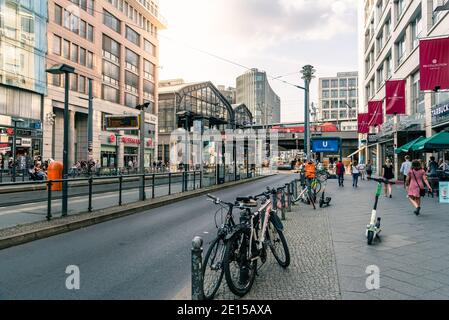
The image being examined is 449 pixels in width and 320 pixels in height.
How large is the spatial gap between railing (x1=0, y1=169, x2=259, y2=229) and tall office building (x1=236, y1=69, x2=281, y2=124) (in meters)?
59.6

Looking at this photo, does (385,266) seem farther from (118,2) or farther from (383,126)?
(118,2)

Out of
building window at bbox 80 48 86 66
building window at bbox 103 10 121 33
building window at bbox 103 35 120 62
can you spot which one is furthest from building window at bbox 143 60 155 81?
building window at bbox 80 48 86 66

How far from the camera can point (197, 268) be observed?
3320 millimetres

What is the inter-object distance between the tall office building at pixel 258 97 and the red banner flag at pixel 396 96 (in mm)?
48167

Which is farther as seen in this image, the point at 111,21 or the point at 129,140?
the point at 129,140

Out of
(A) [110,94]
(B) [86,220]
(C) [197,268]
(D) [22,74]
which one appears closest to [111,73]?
(A) [110,94]

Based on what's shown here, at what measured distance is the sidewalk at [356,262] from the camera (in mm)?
3980

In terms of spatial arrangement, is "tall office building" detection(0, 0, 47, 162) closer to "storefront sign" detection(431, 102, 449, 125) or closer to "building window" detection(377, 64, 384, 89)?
"storefront sign" detection(431, 102, 449, 125)

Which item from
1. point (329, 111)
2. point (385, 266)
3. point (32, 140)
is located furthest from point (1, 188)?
point (329, 111)

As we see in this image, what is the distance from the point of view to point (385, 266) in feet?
16.1

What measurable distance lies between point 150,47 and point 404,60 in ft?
121

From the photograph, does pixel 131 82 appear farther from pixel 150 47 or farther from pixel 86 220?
pixel 86 220

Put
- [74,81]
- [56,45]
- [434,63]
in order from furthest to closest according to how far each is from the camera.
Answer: [74,81]
[56,45]
[434,63]
